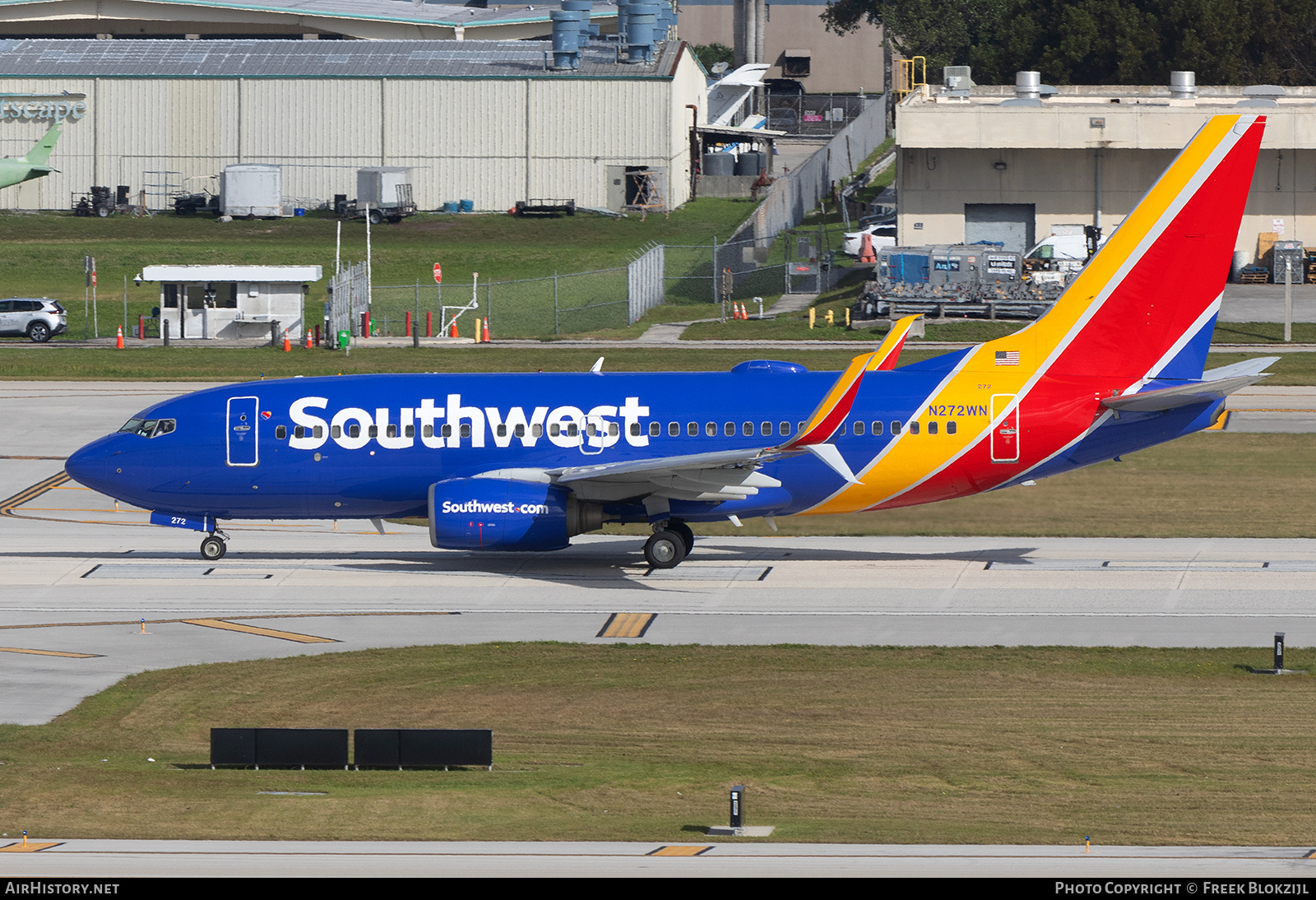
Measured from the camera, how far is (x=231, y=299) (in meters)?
76.3

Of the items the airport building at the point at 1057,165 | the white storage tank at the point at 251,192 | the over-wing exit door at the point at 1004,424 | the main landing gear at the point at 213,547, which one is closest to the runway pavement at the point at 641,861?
the over-wing exit door at the point at 1004,424

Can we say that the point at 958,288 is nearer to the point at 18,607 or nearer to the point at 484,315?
the point at 484,315

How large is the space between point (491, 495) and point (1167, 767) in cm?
1601

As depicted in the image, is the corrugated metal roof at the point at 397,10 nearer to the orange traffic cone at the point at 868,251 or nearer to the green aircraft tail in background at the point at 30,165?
the green aircraft tail in background at the point at 30,165

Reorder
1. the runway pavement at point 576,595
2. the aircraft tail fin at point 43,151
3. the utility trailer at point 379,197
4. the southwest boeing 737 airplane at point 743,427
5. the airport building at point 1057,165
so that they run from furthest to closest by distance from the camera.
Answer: the utility trailer at point 379,197 → the aircraft tail fin at point 43,151 → the airport building at point 1057,165 → the southwest boeing 737 airplane at point 743,427 → the runway pavement at point 576,595

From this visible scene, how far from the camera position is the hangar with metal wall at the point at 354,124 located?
107375 mm

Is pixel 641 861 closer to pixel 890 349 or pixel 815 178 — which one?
pixel 890 349

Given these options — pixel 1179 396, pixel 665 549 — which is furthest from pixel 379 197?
pixel 1179 396

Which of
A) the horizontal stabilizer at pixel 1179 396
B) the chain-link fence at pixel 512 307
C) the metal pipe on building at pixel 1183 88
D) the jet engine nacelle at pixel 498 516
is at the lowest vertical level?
the jet engine nacelle at pixel 498 516

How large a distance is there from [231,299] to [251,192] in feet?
102

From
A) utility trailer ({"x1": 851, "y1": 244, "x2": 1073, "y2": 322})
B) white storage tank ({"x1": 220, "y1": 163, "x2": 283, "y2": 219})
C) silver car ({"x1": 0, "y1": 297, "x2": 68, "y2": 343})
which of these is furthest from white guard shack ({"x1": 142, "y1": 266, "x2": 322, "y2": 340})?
white storage tank ({"x1": 220, "y1": 163, "x2": 283, "y2": 219})

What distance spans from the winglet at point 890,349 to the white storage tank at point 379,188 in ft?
238

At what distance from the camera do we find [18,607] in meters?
32.6

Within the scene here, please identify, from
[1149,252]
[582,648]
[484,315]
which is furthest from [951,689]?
[484,315]
